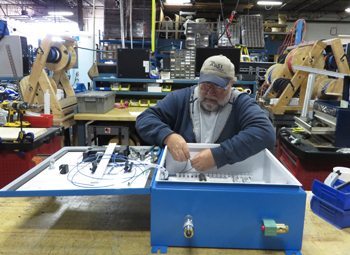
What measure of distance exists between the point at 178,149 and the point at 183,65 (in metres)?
2.36

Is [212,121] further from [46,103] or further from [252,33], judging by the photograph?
[252,33]

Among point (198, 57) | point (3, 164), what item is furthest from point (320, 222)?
point (198, 57)

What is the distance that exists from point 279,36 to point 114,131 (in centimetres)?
459

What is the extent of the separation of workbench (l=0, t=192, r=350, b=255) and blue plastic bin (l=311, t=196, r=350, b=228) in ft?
0.07

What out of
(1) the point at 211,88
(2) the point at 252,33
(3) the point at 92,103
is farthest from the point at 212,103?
(2) the point at 252,33

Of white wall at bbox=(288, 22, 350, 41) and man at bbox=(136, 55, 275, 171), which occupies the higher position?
white wall at bbox=(288, 22, 350, 41)

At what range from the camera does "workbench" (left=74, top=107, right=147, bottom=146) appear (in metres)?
2.85

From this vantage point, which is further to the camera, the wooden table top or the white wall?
the white wall

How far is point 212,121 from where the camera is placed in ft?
4.81

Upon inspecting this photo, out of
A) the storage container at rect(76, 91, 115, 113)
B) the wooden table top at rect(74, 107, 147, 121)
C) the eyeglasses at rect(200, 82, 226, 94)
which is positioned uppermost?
the eyeglasses at rect(200, 82, 226, 94)

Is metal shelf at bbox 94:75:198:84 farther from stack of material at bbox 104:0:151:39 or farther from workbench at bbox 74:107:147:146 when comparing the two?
stack of material at bbox 104:0:151:39

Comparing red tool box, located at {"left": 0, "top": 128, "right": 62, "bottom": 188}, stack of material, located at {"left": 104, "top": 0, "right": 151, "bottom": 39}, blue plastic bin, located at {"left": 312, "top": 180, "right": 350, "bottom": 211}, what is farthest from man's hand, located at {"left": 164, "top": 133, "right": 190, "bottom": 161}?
stack of material, located at {"left": 104, "top": 0, "right": 151, "bottom": 39}

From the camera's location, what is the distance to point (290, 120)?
3.00 m

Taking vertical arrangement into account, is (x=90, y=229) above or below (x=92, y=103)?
below
